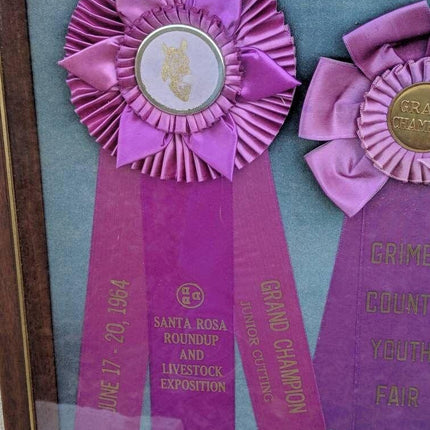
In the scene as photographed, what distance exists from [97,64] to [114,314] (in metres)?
0.28

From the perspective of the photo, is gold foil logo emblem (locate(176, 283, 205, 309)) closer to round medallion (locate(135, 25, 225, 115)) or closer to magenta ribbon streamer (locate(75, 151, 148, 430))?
magenta ribbon streamer (locate(75, 151, 148, 430))

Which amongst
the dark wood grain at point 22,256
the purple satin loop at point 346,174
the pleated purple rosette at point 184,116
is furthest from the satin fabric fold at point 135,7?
the purple satin loop at point 346,174

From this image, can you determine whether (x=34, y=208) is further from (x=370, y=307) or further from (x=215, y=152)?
(x=370, y=307)

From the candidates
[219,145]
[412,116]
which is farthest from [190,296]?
[412,116]

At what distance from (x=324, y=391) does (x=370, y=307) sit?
0.11m

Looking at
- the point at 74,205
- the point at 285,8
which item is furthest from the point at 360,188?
the point at 74,205

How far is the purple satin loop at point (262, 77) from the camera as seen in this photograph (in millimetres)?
518

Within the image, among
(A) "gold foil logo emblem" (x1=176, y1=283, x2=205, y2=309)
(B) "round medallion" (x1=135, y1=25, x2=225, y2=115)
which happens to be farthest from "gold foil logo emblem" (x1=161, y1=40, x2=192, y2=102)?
(A) "gold foil logo emblem" (x1=176, y1=283, x2=205, y2=309)

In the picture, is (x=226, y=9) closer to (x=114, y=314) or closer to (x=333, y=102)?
(x=333, y=102)

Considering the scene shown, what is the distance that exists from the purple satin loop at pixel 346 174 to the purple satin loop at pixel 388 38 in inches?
3.0

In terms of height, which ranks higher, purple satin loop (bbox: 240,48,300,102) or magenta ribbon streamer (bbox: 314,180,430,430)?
purple satin loop (bbox: 240,48,300,102)

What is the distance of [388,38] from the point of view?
51cm

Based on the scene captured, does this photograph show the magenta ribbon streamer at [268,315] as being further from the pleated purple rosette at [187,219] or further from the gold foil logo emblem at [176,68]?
the gold foil logo emblem at [176,68]

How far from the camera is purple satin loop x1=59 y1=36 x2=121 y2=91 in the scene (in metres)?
0.54
